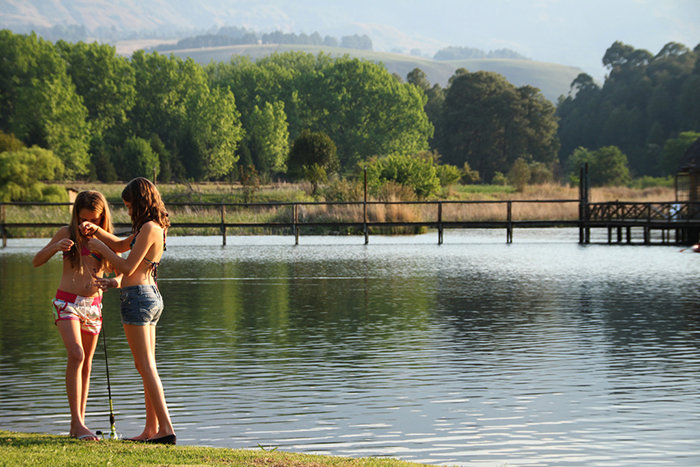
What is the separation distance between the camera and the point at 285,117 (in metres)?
80.1

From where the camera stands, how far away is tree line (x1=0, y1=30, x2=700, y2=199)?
7069 centimetres

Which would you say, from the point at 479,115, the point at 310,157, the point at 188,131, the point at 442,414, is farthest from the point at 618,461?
the point at 479,115

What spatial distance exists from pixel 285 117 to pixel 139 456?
76.4 metres

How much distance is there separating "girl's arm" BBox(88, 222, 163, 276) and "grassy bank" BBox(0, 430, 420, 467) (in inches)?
43.3

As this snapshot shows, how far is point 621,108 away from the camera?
104 metres

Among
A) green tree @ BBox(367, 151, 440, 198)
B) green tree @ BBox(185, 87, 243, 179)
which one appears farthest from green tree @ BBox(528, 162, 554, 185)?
green tree @ BBox(367, 151, 440, 198)

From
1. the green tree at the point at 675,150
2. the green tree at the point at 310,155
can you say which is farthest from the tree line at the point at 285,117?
the green tree at the point at 310,155

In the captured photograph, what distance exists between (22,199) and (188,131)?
3434 centimetres

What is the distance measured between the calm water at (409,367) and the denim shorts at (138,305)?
3.17 feet

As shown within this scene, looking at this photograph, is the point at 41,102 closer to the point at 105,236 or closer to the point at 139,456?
the point at 105,236

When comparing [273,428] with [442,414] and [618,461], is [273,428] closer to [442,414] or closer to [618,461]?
[442,414]

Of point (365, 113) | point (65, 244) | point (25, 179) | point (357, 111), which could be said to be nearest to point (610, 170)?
point (365, 113)

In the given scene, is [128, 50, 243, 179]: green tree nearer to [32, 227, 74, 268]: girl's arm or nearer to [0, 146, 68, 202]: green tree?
[0, 146, 68, 202]: green tree

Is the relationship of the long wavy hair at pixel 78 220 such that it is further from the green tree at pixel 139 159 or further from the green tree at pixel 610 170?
the green tree at pixel 610 170
